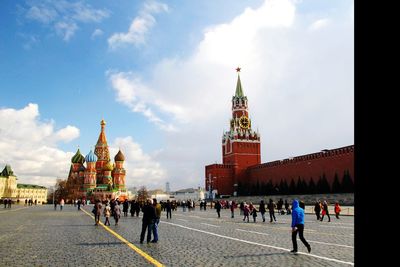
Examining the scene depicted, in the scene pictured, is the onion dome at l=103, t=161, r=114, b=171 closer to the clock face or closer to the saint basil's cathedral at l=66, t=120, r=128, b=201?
the saint basil's cathedral at l=66, t=120, r=128, b=201

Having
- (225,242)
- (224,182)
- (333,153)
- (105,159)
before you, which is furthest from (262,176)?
(225,242)

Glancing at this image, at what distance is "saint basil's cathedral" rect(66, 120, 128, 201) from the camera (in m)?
93.2

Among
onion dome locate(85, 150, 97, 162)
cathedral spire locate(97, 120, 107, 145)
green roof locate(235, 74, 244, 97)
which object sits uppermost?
green roof locate(235, 74, 244, 97)

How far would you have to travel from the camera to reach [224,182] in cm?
8888

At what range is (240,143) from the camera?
92.6 meters

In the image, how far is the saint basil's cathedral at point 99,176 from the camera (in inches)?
3671

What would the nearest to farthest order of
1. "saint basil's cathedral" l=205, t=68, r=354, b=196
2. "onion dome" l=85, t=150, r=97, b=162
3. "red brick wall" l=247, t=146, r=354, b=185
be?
"red brick wall" l=247, t=146, r=354, b=185 → "saint basil's cathedral" l=205, t=68, r=354, b=196 → "onion dome" l=85, t=150, r=97, b=162

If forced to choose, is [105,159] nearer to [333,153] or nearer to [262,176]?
[262,176]

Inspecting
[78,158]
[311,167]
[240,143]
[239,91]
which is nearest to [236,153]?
[240,143]

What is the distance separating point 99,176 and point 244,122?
122 ft

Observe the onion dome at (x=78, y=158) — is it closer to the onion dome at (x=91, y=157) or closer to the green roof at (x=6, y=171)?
the onion dome at (x=91, y=157)

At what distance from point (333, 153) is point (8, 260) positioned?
5565cm

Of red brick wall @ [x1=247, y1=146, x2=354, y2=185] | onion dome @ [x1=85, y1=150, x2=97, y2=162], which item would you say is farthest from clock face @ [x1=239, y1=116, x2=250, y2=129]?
onion dome @ [x1=85, y1=150, x2=97, y2=162]

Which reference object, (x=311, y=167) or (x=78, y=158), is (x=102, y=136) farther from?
(x=311, y=167)
